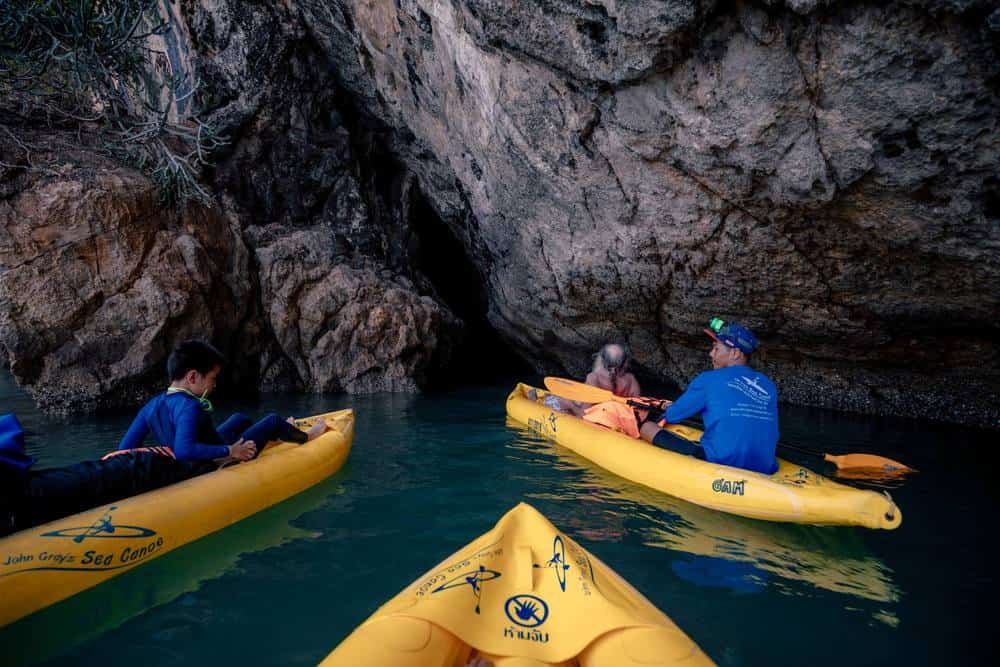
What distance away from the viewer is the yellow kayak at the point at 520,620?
1576 millimetres

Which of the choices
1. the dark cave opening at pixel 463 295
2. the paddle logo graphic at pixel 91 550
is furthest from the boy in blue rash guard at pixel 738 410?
the dark cave opening at pixel 463 295

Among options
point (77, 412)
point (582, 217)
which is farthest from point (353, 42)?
point (77, 412)

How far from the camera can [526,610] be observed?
5.97ft

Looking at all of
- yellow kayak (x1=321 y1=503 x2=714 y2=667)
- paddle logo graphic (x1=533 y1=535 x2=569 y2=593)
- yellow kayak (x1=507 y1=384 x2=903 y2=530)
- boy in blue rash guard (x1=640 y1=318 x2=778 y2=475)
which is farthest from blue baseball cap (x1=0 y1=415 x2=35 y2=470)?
boy in blue rash guard (x1=640 y1=318 x2=778 y2=475)

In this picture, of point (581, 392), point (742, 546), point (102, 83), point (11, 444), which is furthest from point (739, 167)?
point (102, 83)

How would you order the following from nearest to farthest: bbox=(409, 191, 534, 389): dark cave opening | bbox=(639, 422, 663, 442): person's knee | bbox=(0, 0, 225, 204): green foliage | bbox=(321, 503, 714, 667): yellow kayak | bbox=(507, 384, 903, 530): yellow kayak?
bbox=(321, 503, 714, 667): yellow kayak
bbox=(507, 384, 903, 530): yellow kayak
bbox=(639, 422, 663, 442): person's knee
bbox=(0, 0, 225, 204): green foliage
bbox=(409, 191, 534, 389): dark cave opening

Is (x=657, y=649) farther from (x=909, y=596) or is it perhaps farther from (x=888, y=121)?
(x=888, y=121)

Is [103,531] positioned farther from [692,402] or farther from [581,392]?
[581,392]

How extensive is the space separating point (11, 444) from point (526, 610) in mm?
2543

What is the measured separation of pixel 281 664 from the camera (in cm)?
201

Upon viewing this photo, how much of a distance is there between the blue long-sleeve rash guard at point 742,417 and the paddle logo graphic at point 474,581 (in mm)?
2494

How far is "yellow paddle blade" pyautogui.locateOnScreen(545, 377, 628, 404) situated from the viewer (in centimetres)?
561

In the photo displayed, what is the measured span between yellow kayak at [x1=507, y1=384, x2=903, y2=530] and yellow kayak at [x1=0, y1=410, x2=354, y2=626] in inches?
96.8

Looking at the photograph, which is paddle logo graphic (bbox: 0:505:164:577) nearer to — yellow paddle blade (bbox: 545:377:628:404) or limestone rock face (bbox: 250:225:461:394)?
yellow paddle blade (bbox: 545:377:628:404)
